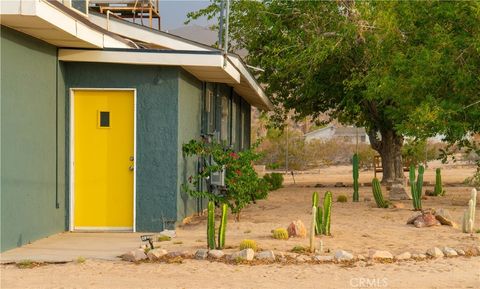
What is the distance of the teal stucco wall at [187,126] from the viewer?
13171 millimetres

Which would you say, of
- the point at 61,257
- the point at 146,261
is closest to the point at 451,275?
the point at 146,261

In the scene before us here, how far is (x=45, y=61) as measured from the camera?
11781 mm

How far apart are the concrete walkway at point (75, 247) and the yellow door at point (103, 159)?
428mm

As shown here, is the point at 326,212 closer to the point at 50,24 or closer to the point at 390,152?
the point at 50,24

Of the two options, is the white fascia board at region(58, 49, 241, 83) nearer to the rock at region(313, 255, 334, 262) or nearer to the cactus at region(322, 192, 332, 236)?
the cactus at region(322, 192, 332, 236)

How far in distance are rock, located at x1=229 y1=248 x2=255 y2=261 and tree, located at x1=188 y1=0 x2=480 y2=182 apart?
24.1ft

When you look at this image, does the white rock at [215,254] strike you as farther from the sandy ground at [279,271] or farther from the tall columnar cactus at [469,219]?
the tall columnar cactus at [469,219]

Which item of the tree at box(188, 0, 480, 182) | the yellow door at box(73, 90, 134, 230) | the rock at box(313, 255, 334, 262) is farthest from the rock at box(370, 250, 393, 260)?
the tree at box(188, 0, 480, 182)

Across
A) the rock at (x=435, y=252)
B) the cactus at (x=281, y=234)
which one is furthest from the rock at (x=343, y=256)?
the cactus at (x=281, y=234)

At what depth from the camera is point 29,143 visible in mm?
11094

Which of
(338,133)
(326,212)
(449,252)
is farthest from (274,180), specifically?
(338,133)

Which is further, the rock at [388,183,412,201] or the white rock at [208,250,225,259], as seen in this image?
the rock at [388,183,412,201]

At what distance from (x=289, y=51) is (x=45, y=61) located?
13089mm

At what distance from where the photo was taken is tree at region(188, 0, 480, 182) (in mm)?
16578
